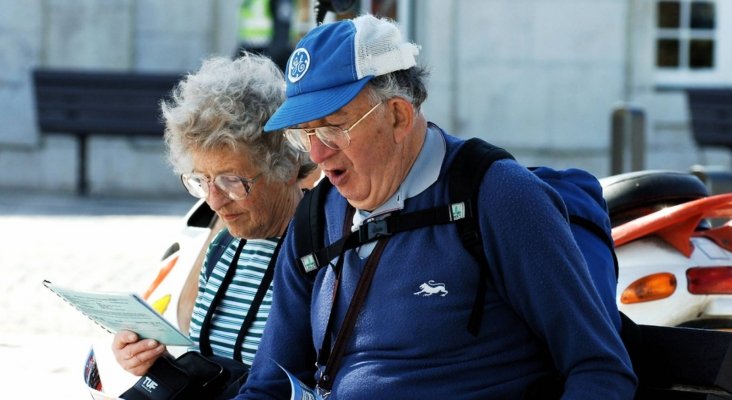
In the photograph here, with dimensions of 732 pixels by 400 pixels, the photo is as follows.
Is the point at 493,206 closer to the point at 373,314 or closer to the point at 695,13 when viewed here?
the point at 373,314

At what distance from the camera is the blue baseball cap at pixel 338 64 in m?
2.93

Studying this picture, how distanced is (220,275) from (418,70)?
97 cm

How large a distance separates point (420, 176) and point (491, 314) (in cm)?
31

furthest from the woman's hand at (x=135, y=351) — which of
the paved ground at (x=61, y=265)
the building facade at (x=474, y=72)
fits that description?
the building facade at (x=474, y=72)

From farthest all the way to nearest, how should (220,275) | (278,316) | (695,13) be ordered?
(695,13) < (220,275) < (278,316)

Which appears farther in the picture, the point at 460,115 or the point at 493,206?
the point at 460,115

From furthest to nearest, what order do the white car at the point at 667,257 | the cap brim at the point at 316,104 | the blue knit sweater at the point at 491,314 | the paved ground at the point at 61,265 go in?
the paved ground at the point at 61,265
the white car at the point at 667,257
the cap brim at the point at 316,104
the blue knit sweater at the point at 491,314

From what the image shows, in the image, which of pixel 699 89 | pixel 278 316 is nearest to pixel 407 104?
pixel 278 316

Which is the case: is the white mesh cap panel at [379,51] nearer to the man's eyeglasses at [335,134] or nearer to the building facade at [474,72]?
the man's eyeglasses at [335,134]

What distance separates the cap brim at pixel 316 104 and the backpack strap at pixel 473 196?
9.6 inches

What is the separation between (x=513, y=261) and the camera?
279cm

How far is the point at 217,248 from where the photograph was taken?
3934 millimetres

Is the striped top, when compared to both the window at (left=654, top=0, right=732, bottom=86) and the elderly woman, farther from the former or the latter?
the window at (left=654, top=0, right=732, bottom=86)

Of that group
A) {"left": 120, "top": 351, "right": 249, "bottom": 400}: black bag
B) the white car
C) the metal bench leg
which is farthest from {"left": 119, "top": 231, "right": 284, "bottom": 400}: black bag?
the metal bench leg
